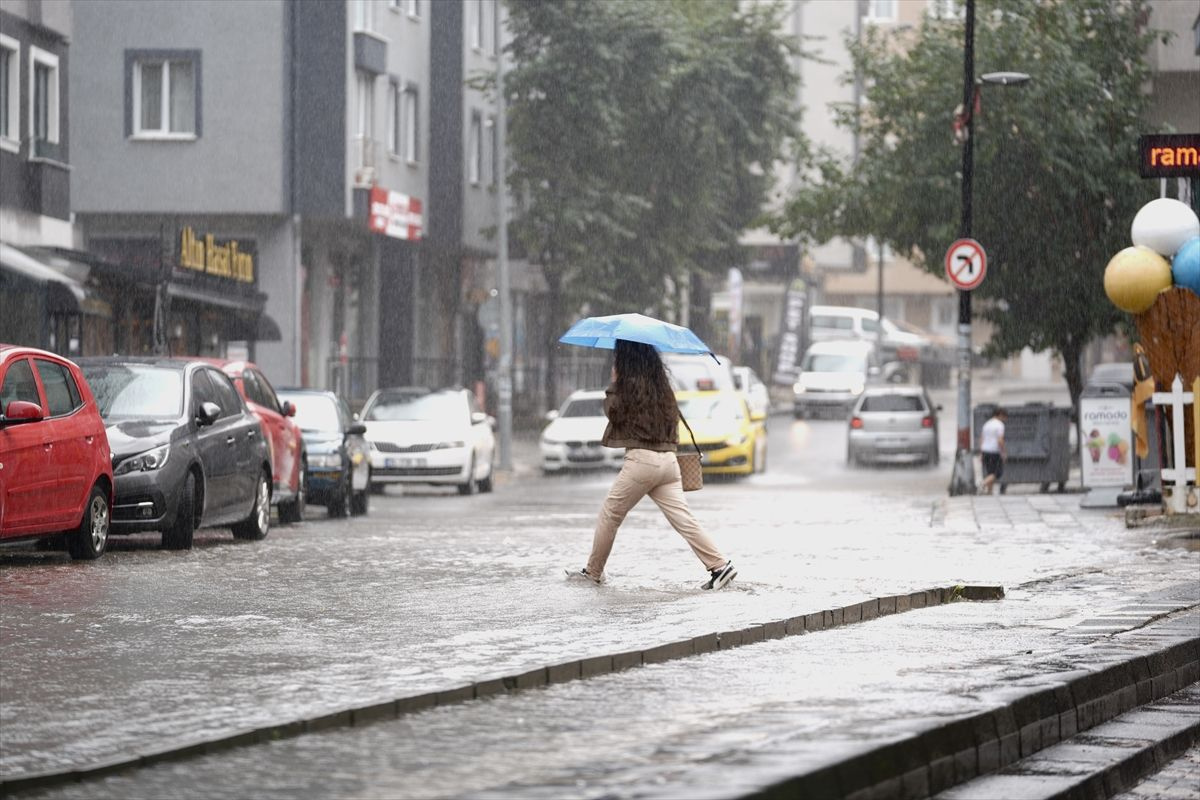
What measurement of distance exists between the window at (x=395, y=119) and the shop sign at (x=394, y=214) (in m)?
1.22

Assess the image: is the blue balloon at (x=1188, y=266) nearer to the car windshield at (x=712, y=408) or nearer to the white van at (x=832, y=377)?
the car windshield at (x=712, y=408)

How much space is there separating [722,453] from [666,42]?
58.1 ft

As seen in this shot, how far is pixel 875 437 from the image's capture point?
43531 mm

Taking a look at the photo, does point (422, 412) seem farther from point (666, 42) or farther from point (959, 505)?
point (666, 42)

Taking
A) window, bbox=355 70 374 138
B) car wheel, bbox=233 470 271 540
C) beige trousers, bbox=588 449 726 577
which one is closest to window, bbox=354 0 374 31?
window, bbox=355 70 374 138

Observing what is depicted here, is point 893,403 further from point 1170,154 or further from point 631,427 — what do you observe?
point 631,427

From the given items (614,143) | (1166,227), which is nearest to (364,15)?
(614,143)

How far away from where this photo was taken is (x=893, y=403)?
43.9 metres

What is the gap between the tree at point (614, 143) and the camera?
2064 inches

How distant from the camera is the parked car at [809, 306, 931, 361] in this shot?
8469 cm

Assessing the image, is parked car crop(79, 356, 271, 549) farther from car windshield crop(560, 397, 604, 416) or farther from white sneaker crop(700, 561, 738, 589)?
car windshield crop(560, 397, 604, 416)

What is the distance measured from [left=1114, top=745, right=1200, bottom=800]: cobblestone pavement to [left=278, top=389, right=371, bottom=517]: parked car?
17.6 m

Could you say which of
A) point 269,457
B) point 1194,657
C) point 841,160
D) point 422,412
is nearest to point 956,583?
point 1194,657

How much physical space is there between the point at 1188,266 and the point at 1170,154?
3.44 feet
